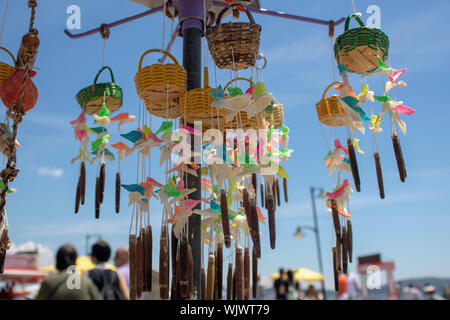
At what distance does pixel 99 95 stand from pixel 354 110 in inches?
50.6

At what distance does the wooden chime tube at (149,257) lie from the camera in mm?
1502

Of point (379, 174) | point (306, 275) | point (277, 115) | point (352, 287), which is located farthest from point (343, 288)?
point (306, 275)

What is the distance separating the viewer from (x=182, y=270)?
4.75 feet

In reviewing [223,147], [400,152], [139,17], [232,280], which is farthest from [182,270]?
[139,17]

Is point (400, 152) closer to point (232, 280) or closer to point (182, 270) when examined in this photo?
point (232, 280)

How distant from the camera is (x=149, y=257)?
1522 mm

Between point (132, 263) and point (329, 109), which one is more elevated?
point (329, 109)

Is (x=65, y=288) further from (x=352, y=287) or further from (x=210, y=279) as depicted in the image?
(x=352, y=287)

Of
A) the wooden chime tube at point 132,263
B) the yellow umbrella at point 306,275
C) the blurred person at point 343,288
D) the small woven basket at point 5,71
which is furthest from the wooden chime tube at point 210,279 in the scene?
the yellow umbrella at point 306,275

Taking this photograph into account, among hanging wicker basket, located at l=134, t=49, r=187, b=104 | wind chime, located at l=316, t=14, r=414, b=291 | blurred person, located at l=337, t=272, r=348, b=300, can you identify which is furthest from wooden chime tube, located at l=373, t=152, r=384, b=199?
blurred person, located at l=337, t=272, r=348, b=300

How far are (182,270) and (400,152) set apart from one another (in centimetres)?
93

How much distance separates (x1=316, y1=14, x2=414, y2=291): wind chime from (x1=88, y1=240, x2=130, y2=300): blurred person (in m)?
0.88

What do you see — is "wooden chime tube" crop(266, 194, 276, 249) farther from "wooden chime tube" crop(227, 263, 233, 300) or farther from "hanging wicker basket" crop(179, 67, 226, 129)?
"hanging wicker basket" crop(179, 67, 226, 129)

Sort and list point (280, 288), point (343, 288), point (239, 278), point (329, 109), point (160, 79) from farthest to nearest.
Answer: point (343, 288), point (280, 288), point (329, 109), point (160, 79), point (239, 278)
